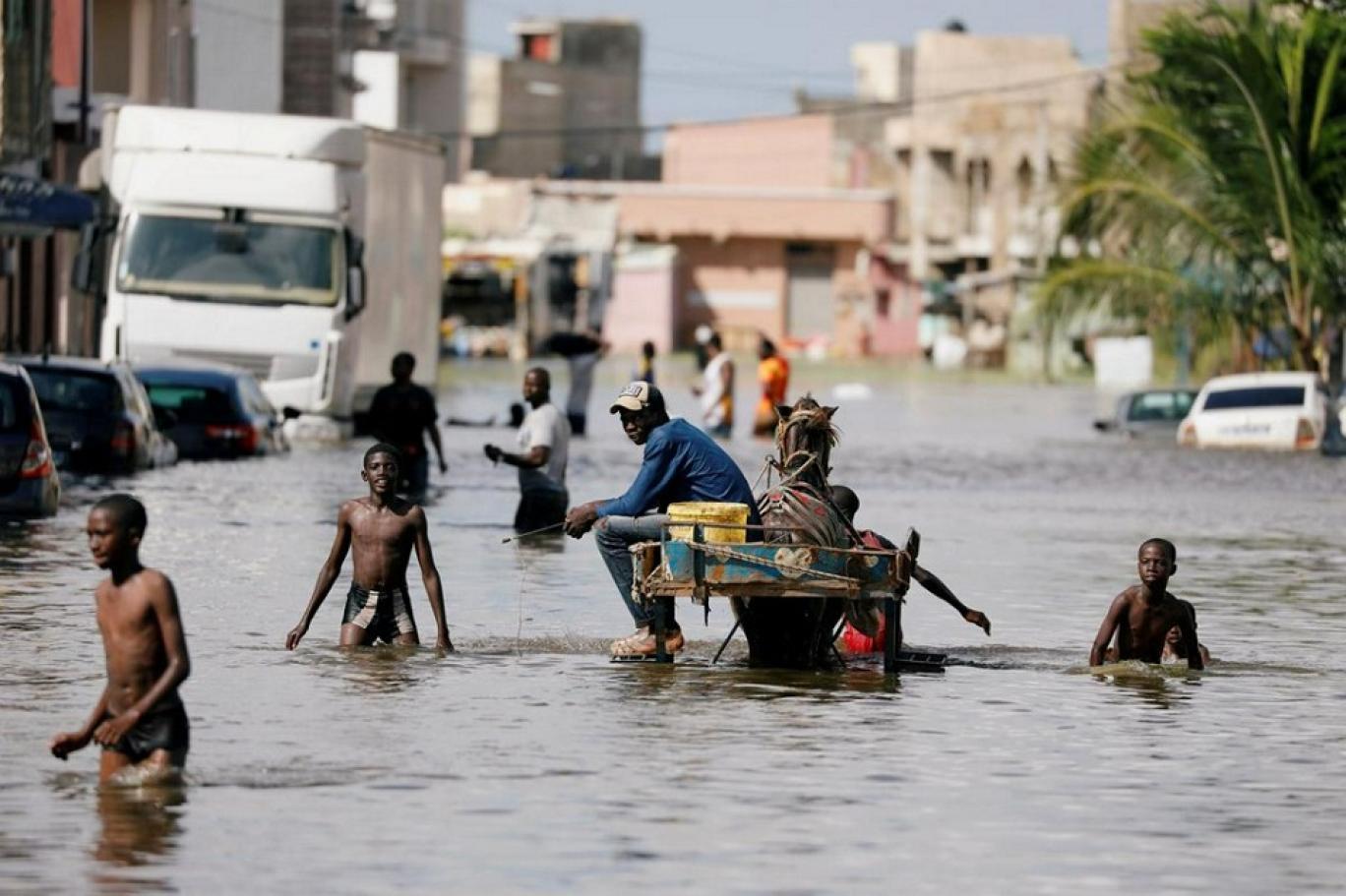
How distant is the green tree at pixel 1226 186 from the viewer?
4719cm

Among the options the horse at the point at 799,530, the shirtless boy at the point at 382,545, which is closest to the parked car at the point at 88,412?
the shirtless boy at the point at 382,545

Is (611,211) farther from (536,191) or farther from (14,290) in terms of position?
(14,290)

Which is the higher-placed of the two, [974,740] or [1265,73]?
[1265,73]

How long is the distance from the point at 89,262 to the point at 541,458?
1270cm

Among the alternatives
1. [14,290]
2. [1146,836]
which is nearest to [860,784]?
[1146,836]

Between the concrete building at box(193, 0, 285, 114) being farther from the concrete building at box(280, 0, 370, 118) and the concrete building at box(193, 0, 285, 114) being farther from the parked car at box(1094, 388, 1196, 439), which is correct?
the parked car at box(1094, 388, 1196, 439)

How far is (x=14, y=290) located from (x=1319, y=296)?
19.0 metres

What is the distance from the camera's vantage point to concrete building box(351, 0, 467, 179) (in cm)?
9075

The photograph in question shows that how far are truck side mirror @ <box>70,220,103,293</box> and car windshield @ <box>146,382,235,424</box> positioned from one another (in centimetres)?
131

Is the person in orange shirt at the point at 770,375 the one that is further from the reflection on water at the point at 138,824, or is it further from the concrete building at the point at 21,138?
the reflection on water at the point at 138,824

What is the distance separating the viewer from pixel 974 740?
13.6 meters

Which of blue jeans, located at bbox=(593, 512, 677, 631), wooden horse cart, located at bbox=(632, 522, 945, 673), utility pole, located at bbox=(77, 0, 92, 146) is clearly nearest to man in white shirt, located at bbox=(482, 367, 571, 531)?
blue jeans, located at bbox=(593, 512, 677, 631)

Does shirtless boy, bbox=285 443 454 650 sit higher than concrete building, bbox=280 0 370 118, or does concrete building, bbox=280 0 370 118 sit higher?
concrete building, bbox=280 0 370 118

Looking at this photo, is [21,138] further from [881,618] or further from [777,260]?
[777,260]
